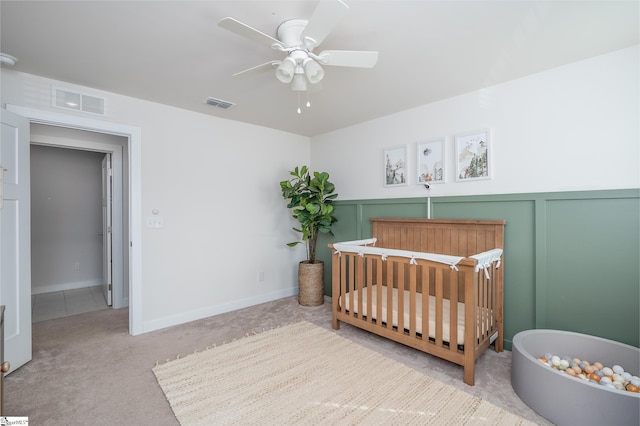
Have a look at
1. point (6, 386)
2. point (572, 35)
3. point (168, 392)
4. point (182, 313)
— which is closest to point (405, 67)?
point (572, 35)

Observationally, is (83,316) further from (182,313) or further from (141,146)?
(141,146)

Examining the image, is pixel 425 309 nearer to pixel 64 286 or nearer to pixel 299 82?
pixel 299 82

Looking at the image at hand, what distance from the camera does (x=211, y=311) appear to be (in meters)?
3.30

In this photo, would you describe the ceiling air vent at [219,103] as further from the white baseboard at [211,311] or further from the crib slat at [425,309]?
the crib slat at [425,309]

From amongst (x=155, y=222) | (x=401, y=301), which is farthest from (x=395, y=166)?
(x=155, y=222)

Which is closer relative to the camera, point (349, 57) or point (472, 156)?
point (349, 57)

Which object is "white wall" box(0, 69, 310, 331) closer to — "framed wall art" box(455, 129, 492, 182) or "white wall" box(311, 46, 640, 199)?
"white wall" box(311, 46, 640, 199)

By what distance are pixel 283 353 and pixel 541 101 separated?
288 cm

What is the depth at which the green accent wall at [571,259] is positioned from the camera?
1949 millimetres

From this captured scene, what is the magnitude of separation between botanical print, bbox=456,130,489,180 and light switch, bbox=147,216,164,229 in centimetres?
298

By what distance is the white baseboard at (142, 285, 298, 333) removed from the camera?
2912mm

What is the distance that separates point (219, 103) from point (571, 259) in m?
3.32

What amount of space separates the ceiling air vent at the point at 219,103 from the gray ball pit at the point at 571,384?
315 cm

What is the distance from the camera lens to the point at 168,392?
6.13 ft
